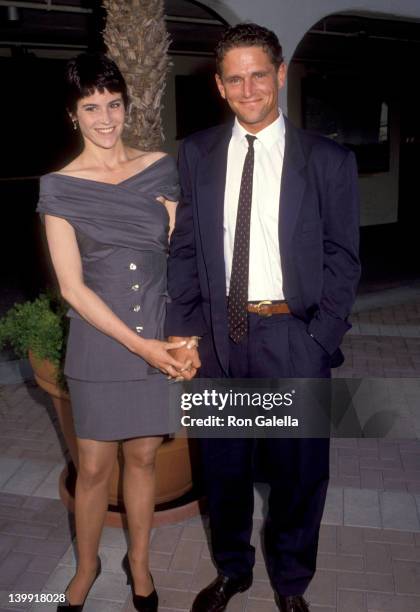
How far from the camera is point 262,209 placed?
267 cm

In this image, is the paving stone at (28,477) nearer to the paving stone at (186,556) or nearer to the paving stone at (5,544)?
the paving stone at (5,544)

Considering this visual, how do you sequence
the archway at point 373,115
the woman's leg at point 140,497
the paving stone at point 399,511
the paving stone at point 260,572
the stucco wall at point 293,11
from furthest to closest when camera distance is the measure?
the archway at point 373,115 → the stucco wall at point 293,11 → the paving stone at point 399,511 → the paving stone at point 260,572 → the woman's leg at point 140,497

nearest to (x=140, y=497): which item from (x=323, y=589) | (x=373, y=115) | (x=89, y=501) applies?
(x=89, y=501)

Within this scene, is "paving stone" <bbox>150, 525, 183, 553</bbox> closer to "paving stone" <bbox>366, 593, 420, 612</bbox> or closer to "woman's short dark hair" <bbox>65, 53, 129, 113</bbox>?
"paving stone" <bbox>366, 593, 420, 612</bbox>

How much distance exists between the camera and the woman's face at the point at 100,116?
8.65ft

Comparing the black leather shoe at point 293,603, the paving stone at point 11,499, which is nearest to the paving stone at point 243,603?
the black leather shoe at point 293,603

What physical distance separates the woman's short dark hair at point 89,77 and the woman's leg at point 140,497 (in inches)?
57.0

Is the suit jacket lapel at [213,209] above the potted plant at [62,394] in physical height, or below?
above

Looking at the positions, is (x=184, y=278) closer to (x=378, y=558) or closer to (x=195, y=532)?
(x=195, y=532)

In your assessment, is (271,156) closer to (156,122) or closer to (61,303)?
(156,122)

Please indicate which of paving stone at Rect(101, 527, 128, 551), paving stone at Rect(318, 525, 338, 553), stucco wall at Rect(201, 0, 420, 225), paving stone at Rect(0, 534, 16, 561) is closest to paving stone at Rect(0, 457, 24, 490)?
paving stone at Rect(0, 534, 16, 561)

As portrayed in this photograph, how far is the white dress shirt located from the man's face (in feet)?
0.39

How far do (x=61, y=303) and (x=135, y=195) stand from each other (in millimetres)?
1494

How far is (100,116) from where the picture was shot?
264cm
